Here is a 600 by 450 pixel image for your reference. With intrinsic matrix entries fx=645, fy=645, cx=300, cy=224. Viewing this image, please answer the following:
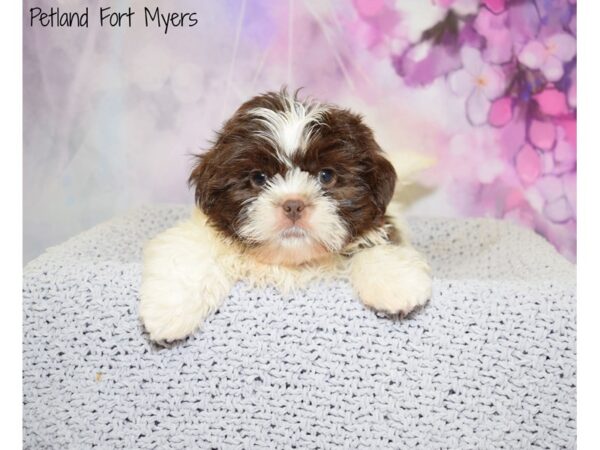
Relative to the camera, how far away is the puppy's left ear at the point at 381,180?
2.55m

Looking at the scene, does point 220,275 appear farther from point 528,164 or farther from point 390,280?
point 528,164

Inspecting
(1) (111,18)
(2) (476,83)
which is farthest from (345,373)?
(2) (476,83)

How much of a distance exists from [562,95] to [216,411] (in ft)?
9.21

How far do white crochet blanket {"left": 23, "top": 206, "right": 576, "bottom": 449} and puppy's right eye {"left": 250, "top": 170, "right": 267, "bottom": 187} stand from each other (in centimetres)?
40

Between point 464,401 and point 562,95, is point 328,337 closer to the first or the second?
point 464,401

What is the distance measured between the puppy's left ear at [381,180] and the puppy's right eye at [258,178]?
43 centimetres

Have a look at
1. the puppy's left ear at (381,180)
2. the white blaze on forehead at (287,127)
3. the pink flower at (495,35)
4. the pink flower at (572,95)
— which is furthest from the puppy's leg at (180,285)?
the pink flower at (572,95)

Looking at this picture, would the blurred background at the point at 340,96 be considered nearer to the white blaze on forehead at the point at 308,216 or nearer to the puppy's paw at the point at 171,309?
the white blaze on forehead at the point at 308,216

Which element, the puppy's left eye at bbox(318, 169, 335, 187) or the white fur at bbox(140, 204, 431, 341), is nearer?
the white fur at bbox(140, 204, 431, 341)

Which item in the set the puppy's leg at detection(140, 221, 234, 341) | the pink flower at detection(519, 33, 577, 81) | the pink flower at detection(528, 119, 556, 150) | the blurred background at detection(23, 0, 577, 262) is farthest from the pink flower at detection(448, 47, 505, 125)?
the puppy's leg at detection(140, 221, 234, 341)

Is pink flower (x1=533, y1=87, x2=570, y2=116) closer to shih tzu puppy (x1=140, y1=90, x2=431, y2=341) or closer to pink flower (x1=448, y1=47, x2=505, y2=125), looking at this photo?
pink flower (x1=448, y1=47, x2=505, y2=125)

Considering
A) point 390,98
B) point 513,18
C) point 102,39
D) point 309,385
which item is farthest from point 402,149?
point 309,385

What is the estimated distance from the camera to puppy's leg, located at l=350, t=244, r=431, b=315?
7.34 feet

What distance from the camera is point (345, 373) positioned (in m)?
2.31
